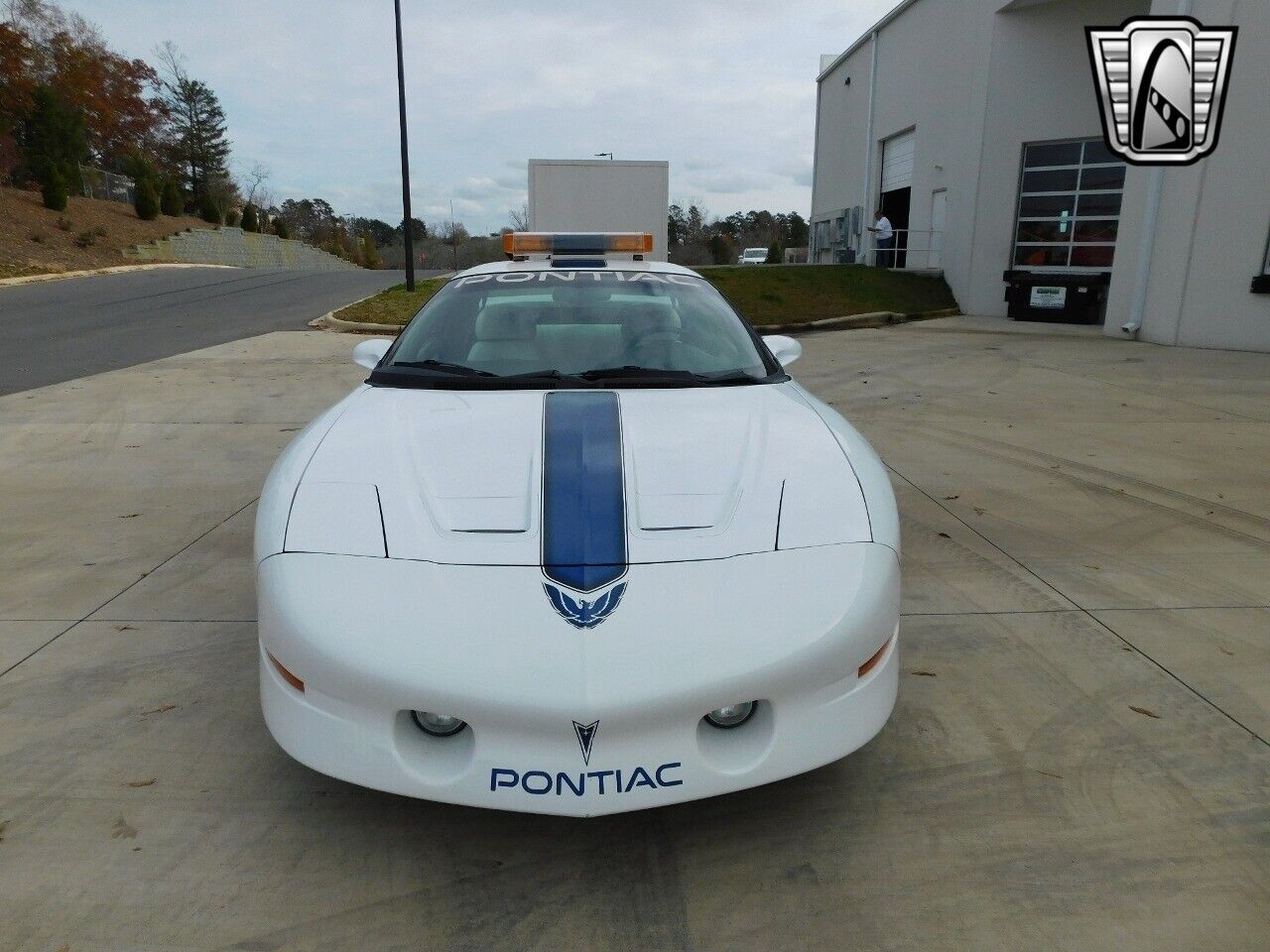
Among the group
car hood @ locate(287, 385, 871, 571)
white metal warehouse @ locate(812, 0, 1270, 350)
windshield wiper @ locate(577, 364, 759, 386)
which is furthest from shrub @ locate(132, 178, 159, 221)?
windshield wiper @ locate(577, 364, 759, 386)

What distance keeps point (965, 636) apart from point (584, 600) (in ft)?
6.34

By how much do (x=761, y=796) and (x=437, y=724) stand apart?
95 centimetres

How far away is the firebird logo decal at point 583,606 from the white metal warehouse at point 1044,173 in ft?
42.7

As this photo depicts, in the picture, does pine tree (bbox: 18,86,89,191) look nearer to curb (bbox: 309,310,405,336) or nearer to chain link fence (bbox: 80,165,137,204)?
chain link fence (bbox: 80,165,137,204)

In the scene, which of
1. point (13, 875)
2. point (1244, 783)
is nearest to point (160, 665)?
point (13, 875)

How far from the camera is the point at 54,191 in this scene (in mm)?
34844

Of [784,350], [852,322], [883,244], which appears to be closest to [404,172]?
[852,322]

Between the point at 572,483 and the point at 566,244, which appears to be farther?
the point at 566,244

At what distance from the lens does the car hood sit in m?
2.24

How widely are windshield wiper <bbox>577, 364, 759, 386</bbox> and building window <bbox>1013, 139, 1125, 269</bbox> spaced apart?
16.2 m

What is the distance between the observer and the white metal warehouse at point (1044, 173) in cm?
1192

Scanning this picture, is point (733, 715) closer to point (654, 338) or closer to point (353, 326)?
point (654, 338)

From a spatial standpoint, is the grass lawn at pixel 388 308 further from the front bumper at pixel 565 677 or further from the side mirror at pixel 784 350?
the front bumper at pixel 565 677

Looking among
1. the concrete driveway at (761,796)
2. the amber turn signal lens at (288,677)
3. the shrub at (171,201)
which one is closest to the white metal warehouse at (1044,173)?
the concrete driveway at (761,796)
